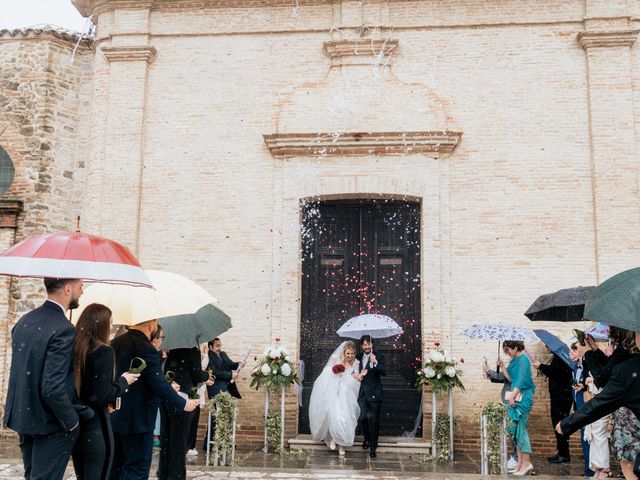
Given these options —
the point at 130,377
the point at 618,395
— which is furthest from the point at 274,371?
the point at 618,395

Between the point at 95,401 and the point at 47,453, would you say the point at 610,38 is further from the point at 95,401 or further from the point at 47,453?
the point at 47,453

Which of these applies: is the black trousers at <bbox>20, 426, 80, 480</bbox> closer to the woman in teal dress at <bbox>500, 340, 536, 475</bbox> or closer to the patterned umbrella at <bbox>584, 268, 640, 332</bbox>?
the patterned umbrella at <bbox>584, 268, 640, 332</bbox>

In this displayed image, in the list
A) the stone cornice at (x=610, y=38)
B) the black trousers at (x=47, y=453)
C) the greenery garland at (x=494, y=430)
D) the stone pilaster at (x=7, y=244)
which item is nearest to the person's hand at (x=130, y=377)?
the black trousers at (x=47, y=453)

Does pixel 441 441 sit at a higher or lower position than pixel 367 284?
lower

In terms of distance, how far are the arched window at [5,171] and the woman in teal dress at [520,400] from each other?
27.8 feet

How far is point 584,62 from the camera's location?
10.3 meters

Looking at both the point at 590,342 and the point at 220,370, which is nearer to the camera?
the point at 590,342

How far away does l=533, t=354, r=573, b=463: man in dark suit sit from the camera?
893 centimetres

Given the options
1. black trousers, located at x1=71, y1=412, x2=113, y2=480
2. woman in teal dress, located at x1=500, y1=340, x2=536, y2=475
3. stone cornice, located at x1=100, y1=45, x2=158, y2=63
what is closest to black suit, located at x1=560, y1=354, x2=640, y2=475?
black trousers, located at x1=71, y1=412, x2=113, y2=480

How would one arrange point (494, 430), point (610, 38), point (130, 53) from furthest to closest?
point (130, 53), point (610, 38), point (494, 430)

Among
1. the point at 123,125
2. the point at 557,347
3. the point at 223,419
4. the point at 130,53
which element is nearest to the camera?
the point at 223,419

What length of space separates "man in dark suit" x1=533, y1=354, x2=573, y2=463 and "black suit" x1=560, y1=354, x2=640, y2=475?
5054 mm

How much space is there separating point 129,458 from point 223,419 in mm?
3106

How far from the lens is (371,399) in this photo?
9016 millimetres
